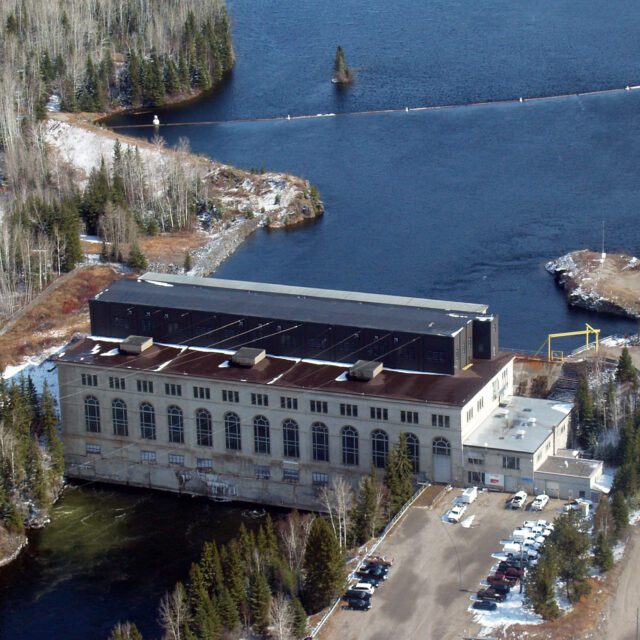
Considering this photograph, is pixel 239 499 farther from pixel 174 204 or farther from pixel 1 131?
pixel 1 131

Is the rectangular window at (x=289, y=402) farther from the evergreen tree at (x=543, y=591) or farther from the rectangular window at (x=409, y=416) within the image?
the evergreen tree at (x=543, y=591)

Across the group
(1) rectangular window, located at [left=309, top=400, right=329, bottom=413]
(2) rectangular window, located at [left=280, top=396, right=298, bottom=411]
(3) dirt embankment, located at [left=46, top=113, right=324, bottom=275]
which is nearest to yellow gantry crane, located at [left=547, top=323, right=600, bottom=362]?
(1) rectangular window, located at [left=309, top=400, right=329, bottom=413]

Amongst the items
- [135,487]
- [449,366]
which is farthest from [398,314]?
[135,487]

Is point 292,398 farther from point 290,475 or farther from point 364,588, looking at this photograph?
point 364,588

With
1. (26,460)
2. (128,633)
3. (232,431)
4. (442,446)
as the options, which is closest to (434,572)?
(442,446)

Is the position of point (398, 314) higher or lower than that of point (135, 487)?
higher

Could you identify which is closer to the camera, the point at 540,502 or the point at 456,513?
the point at 456,513

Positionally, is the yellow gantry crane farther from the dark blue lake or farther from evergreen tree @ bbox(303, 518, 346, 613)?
evergreen tree @ bbox(303, 518, 346, 613)
